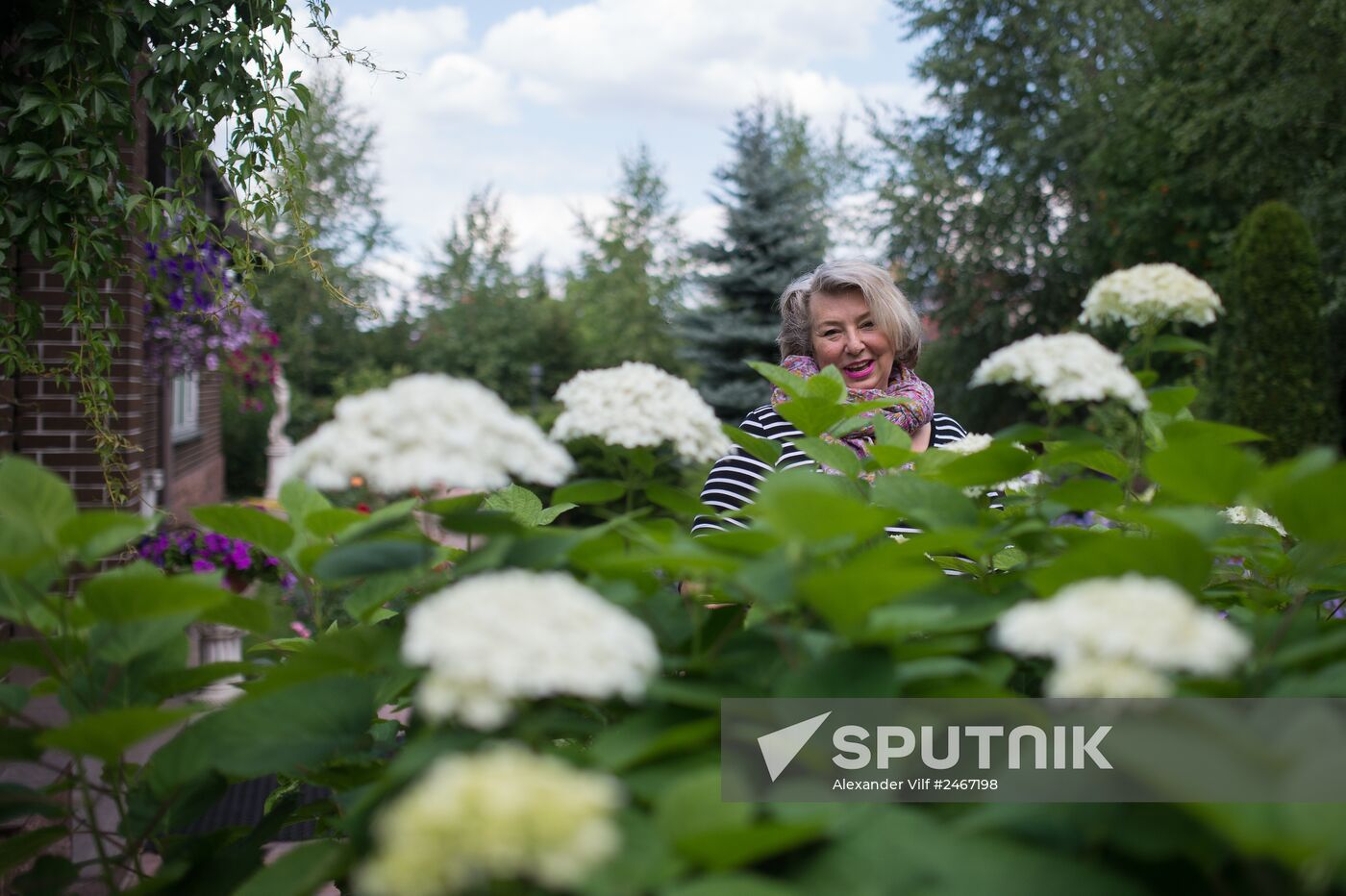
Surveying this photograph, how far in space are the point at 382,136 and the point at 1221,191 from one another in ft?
54.6

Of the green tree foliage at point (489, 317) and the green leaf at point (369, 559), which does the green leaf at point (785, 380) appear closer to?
the green leaf at point (369, 559)

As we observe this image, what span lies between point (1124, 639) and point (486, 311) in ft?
74.6

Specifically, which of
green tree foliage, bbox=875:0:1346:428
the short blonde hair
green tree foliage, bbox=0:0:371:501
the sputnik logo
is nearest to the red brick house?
green tree foliage, bbox=0:0:371:501

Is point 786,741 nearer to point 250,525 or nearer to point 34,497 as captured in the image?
point 250,525

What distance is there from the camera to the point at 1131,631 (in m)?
0.61

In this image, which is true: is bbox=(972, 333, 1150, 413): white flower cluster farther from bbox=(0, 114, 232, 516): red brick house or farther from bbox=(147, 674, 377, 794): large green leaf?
bbox=(0, 114, 232, 516): red brick house

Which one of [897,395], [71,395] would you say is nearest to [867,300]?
[897,395]

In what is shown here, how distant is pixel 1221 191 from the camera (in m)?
13.0

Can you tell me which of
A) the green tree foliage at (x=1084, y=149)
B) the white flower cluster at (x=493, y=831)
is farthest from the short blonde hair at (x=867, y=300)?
the green tree foliage at (x=1084, y=149)

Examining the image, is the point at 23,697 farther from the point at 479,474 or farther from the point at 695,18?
the point at 695,18

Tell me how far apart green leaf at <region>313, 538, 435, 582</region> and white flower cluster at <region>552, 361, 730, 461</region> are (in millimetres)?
178

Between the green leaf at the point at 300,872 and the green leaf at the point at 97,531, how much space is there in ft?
0.93

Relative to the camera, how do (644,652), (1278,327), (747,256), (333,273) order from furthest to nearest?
(333,273) < (747,256) < (1278,327) < (644,652)

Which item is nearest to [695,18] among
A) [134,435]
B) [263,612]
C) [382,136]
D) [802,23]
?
[802,23]
